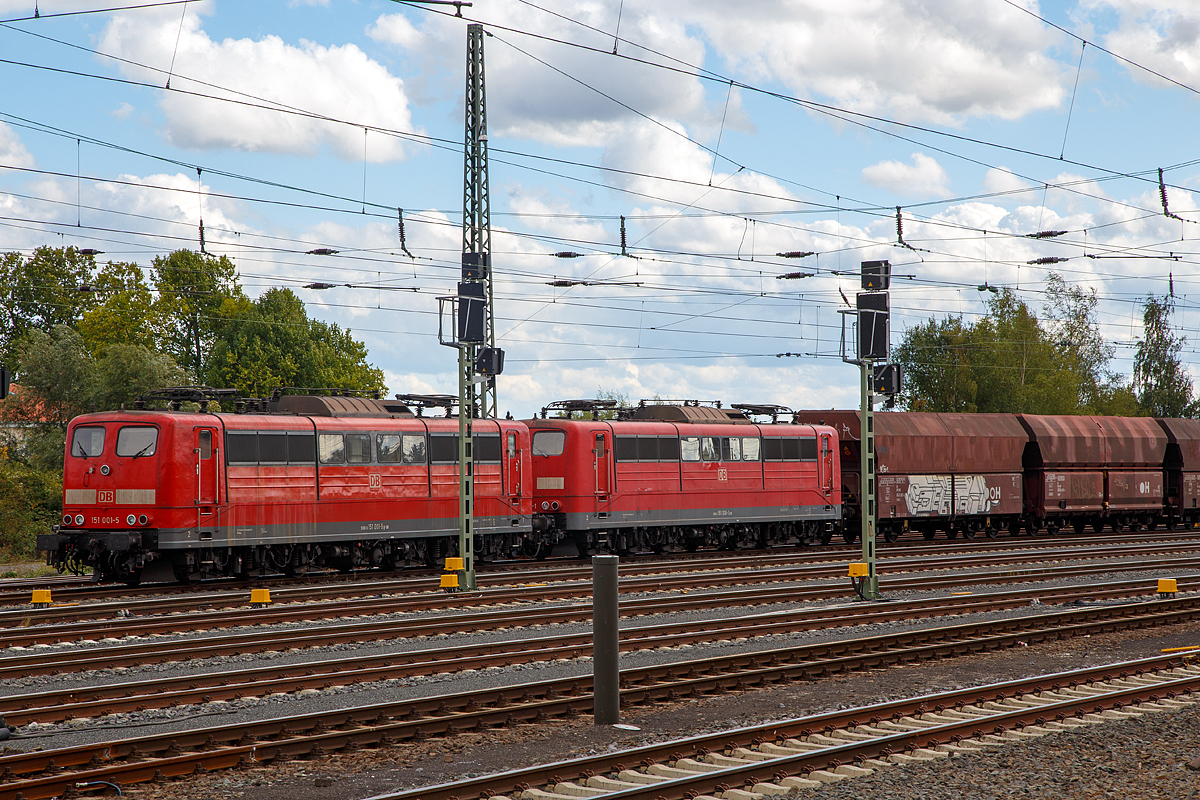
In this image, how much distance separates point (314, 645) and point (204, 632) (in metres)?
2.28

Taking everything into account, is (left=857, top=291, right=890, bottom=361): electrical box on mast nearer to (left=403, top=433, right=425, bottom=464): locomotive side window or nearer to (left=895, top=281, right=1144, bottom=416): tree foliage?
(left=403, top=433, right=425, bottom=464): locomotive side window

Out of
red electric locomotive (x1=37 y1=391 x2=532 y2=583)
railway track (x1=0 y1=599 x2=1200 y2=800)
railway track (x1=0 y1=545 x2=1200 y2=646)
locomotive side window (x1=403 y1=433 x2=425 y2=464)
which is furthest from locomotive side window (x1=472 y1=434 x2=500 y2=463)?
railway track (x1=0 y1=599 x2=1200 y2=800)

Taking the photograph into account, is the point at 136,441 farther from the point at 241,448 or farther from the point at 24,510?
the point at 24,510

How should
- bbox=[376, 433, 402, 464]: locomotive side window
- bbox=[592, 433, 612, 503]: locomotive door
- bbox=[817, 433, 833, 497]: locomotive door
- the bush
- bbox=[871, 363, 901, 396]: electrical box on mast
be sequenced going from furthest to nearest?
the bush → bbox=[817, 433, 833, 497]: locomotive door → bbox=[592, 433, 612, 503]: locomotive door → bbox=[376, 433, 402, 464]: locomotive side window → bbox=[871, 363, 901, 396]: electrical box on mast

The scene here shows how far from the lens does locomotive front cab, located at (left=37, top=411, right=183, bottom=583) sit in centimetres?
2208

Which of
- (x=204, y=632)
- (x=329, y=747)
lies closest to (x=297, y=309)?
(x=204, y=632)

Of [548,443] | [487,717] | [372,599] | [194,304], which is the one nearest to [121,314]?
[194,304]

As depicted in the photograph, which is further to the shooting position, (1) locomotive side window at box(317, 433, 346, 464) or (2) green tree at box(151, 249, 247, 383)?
(2) green tree at box(151, 249, 247, 383)

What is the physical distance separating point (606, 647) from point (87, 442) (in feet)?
52.8

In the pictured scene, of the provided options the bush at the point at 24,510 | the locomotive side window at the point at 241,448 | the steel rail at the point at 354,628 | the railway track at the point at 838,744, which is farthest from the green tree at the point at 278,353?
the railway track at the point at 838,744

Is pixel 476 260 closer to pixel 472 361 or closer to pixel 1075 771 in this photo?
pixel 472 361

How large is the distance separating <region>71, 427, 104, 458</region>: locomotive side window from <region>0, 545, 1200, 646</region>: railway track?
399 cm

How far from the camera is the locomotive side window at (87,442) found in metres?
23.0

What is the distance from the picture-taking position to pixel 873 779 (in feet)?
29.1
